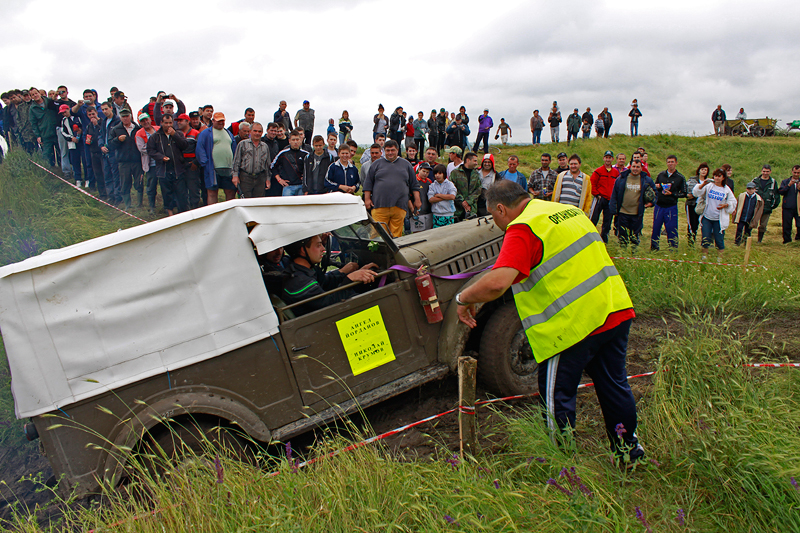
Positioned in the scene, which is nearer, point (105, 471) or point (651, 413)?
point (105, 471)

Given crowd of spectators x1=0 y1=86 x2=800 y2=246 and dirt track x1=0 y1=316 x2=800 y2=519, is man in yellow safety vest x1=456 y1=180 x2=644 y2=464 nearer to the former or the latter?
dirt track x1=0 y1=316 x2=800 y2=519

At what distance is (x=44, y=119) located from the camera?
39.9ft

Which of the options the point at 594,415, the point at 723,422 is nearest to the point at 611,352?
the point at 723,422

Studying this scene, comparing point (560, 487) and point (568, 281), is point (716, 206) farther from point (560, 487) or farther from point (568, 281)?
point (560, 487)

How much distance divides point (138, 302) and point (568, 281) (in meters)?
2.69

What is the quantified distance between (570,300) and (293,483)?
6.30 feet

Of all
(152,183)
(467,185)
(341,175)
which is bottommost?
(467,185)

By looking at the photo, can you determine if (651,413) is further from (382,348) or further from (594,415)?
(382,348)

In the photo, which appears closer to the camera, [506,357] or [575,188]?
[506,357]

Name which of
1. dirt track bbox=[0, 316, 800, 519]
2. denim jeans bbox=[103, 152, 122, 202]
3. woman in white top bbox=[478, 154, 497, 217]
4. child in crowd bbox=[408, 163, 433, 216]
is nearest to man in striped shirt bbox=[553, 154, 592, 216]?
woman in white top bbox=[478, 154, 497, 217]

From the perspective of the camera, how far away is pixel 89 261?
3.00 meters

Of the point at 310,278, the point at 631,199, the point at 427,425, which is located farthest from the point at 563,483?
the point at 631,199

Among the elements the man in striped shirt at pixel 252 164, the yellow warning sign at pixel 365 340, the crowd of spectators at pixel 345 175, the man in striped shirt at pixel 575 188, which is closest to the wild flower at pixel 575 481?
the yellow warning sign at pixel 365 340

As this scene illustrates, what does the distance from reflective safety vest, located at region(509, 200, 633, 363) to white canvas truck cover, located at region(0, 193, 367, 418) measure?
1.72 metres
